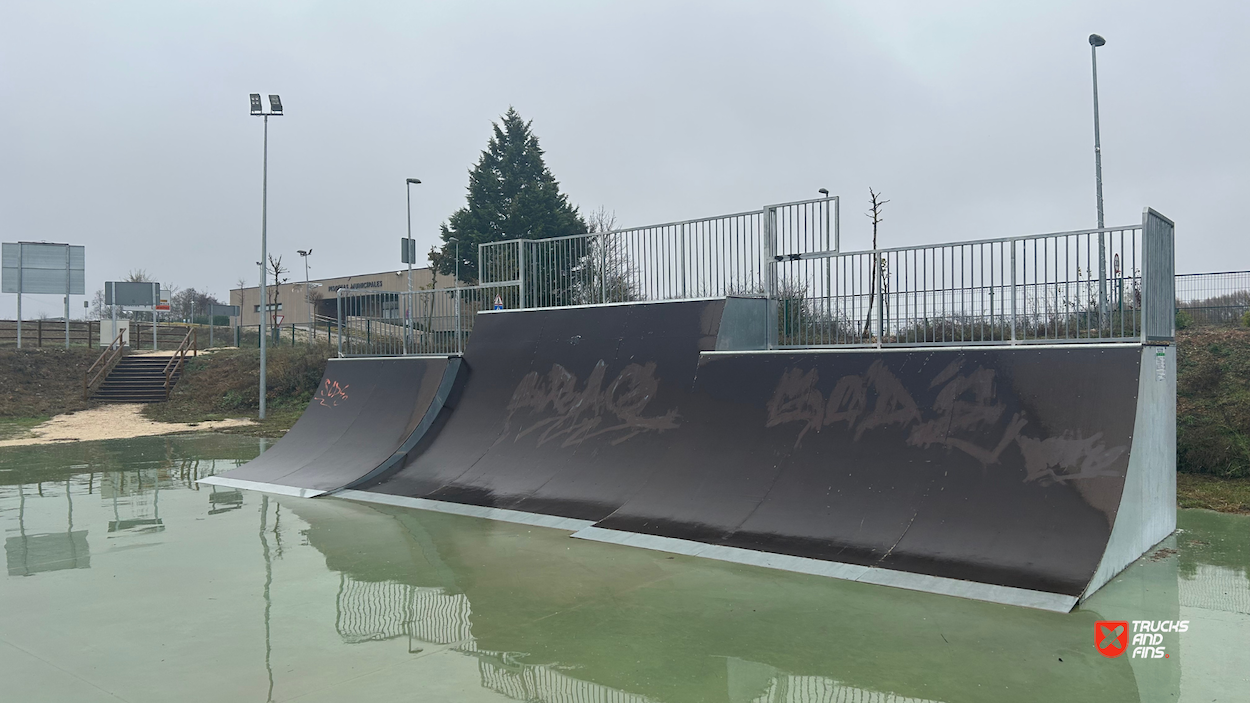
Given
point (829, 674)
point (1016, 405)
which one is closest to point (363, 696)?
point (829, 674)

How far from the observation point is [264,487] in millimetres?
11492

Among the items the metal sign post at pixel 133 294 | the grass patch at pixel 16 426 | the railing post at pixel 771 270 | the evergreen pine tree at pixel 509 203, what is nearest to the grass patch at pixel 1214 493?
the railing post at pixel 771 270

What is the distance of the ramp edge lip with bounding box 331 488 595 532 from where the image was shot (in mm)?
8413

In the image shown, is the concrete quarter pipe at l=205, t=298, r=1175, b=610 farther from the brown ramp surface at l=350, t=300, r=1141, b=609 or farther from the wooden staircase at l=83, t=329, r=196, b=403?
the wooden staircase at l=83, t=329, r=196, b=403

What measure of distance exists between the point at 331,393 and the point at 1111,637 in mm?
12562

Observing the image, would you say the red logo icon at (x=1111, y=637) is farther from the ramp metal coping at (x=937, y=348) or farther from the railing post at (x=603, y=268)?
the railing post at (x=603, y=268)

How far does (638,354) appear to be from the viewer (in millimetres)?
10336

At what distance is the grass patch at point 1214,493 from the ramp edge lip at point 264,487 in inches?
421

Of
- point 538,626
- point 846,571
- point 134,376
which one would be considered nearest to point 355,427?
point 538,626

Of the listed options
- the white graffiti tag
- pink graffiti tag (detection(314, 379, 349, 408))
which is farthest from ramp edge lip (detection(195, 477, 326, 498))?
the white graffiti tag

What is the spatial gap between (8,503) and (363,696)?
9057 mm

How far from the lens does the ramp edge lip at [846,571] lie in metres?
5.59

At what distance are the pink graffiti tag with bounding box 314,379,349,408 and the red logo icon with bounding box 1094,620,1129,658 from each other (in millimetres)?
11928

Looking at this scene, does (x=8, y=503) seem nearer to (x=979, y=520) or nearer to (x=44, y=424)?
(x=979, y=520)
